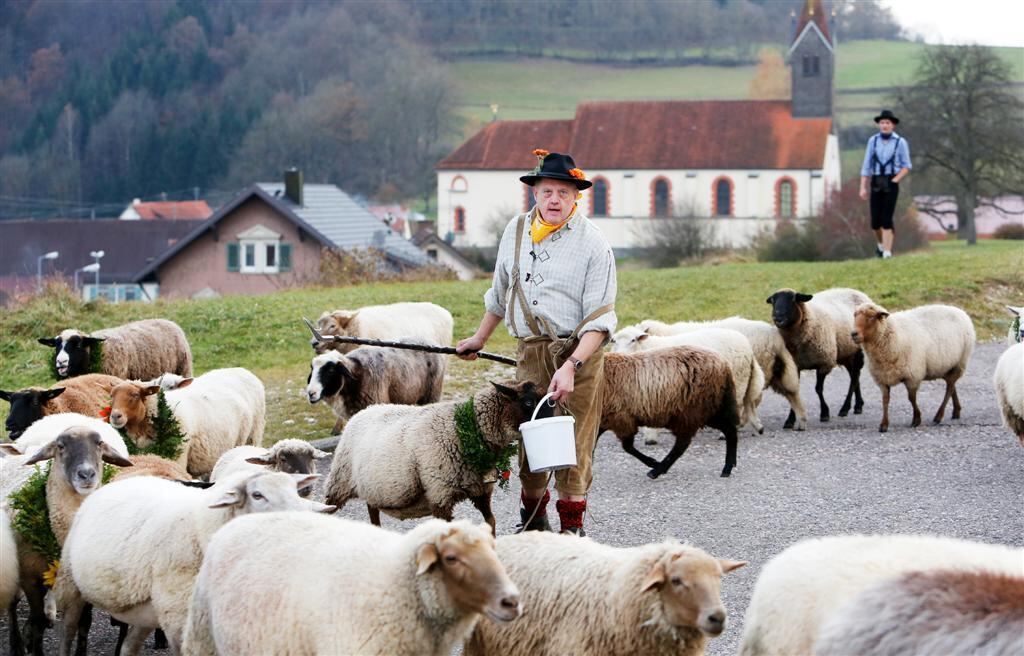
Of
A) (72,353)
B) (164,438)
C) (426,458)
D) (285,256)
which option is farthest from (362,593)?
(285,256)

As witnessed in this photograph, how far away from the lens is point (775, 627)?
511cm

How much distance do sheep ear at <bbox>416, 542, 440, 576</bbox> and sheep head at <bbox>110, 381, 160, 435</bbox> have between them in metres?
5.55

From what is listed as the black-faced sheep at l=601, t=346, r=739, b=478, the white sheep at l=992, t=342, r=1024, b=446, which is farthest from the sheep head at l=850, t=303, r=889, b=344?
the black-faced sheep at l=601, t=346, r=739, b=478

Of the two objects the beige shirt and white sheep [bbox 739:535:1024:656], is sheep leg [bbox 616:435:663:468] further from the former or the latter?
white sheep [bbox 739:535:1024:656]

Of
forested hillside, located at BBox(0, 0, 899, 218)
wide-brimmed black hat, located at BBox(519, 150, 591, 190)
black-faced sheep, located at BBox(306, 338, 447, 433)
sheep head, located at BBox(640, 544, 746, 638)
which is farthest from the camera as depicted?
forested hillside, located at BBox(0, 0, 899, 218)

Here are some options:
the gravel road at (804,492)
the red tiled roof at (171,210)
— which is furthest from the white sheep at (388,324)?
the red tiled roof at (171,210)

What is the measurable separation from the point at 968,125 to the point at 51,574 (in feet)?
189

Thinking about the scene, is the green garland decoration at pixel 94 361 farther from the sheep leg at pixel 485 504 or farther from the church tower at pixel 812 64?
the church tower at pixel 812 64

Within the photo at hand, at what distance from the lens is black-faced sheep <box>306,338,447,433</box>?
40.5ft

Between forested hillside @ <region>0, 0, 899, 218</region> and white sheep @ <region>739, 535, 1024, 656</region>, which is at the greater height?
forested hillside @ <region>0, 0, 899, 218</region>

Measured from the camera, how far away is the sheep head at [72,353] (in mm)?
13688

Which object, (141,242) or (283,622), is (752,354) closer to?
(283,622)

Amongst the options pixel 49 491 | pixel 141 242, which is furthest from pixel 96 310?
pixel 141 242

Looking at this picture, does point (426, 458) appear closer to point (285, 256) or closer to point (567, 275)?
point (567, 275)
